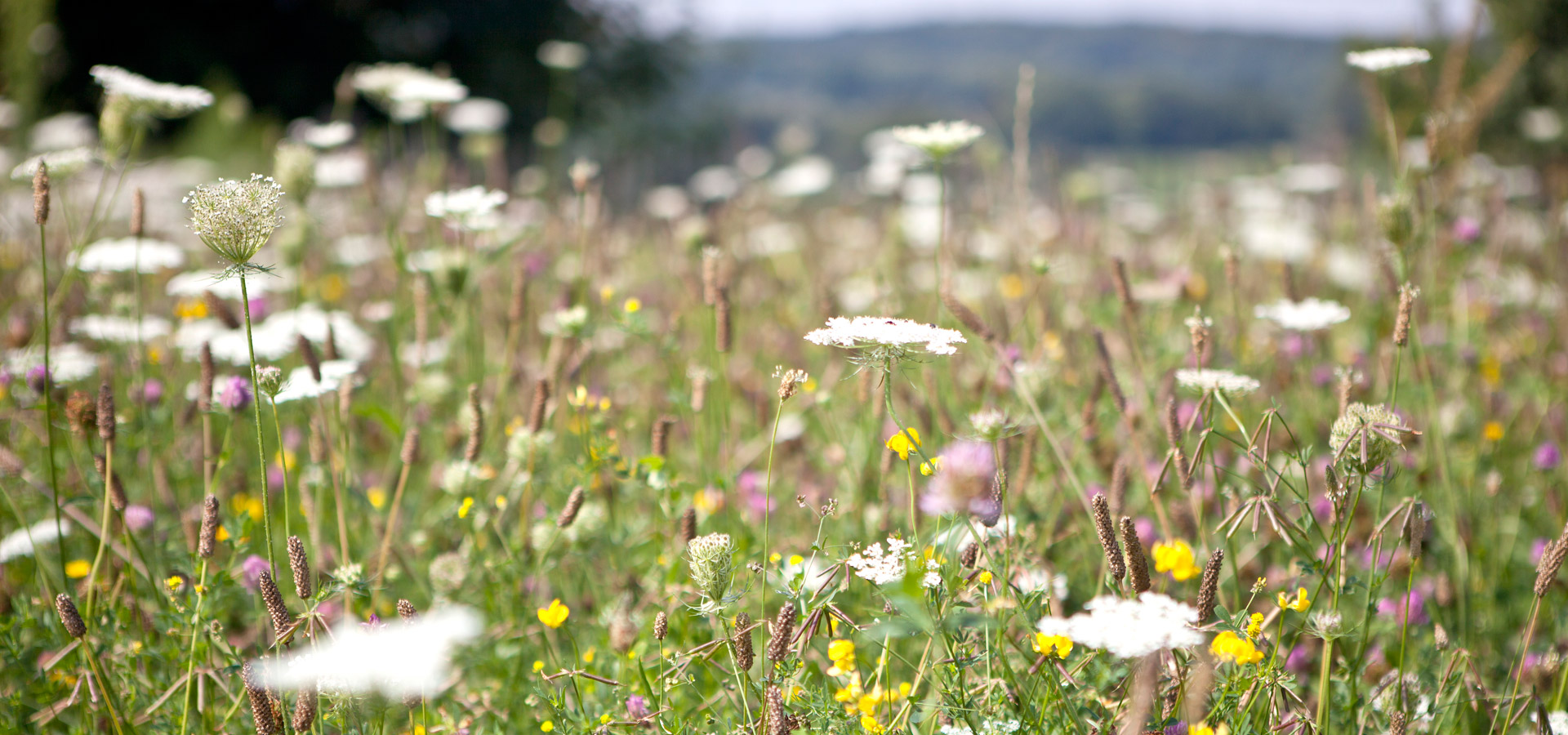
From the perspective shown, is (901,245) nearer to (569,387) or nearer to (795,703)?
(569,387)

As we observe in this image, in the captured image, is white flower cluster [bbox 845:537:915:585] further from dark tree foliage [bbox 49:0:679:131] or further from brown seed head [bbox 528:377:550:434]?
dark tree foliage [bbox 49:0:679:131]

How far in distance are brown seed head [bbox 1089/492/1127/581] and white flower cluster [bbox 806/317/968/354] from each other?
0.24m

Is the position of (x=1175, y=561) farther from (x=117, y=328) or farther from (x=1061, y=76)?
(x=1061, y=76)

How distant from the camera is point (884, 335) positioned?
1.11 m

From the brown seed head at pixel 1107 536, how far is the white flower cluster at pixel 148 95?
70.6 inches

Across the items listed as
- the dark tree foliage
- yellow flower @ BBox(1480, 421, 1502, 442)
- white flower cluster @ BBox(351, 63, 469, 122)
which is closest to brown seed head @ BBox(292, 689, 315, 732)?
white flower cluster @ BBox(351, 63, 469, 122)

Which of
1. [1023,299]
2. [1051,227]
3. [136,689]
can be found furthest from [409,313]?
[1051,227]

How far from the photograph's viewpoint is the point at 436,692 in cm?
145

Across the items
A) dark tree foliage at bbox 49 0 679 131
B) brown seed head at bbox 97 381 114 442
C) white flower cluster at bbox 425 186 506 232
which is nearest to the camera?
brown seed head at bbox 97 381 114 442

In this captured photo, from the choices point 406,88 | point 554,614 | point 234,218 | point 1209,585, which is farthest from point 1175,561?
point 406,88

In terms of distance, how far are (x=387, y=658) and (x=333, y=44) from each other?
18.5 m

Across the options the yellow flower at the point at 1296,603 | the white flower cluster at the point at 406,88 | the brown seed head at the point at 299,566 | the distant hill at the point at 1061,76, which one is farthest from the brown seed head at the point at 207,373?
the distant hill at the point at 1061,76

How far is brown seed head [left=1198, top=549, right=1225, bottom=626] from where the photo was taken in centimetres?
104

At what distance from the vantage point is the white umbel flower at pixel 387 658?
0.86 meters
